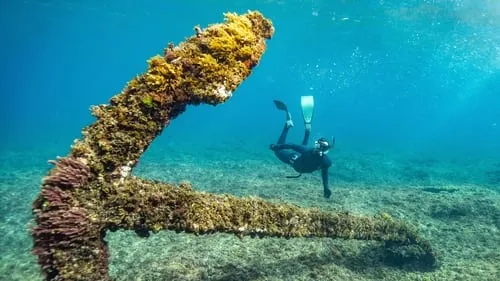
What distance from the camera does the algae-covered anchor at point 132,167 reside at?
3.51m

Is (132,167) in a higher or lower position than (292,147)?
lower

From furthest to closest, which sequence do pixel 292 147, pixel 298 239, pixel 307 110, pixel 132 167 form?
pixel 307 110 → pixel 292 147 → pixel 298 239 → pixel 132 167

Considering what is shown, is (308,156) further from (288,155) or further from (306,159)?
(288,155)

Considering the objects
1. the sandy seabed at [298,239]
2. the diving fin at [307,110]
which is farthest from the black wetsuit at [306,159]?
the diving fin at [307,110]

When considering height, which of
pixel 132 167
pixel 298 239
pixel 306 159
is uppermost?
pixel 306 159

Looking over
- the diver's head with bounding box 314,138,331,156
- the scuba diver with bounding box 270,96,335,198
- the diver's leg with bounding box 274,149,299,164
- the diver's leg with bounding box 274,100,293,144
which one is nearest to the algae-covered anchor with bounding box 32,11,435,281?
the diver's head with bounding box 314,138,331,156

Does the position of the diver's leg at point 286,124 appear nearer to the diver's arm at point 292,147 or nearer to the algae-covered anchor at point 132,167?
the diver's arm at point 292,147

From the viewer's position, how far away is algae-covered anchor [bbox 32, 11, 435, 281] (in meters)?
3.51

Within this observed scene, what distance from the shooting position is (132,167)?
13.4 ft

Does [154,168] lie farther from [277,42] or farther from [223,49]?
[277,42]

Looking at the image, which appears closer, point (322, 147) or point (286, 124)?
point (322, 147)

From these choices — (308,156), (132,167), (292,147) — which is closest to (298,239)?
(308,156)

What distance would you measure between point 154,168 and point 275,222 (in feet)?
51.8

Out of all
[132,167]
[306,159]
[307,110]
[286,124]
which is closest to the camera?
[132,167]
